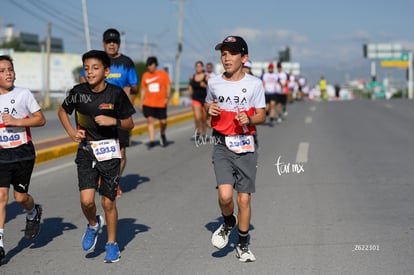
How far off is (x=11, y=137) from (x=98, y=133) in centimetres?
85

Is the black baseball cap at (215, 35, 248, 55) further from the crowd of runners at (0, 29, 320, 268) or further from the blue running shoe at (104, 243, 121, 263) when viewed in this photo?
the blue running shoe at (104, 243, 121, 263)

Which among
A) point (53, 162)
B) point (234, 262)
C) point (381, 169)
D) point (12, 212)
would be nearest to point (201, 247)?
point (234, 262)

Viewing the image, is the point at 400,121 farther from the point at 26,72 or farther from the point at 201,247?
the point at 26,72

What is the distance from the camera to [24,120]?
5.57m

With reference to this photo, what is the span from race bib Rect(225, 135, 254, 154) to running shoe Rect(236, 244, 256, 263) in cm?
75

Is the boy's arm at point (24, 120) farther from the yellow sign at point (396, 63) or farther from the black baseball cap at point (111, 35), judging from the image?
the yellow sign at point (396, 63)

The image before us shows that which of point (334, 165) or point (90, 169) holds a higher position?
point (90, 169)

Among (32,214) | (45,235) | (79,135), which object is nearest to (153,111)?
(45,235)

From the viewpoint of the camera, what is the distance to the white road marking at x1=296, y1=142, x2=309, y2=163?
38.2 feet

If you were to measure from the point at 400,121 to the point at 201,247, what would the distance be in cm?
1694

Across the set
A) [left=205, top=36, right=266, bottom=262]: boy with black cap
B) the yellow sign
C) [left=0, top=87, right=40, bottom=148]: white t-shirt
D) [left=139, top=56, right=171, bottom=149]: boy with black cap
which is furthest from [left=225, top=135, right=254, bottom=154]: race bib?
the yellow sign

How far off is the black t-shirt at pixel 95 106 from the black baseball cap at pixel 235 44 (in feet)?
2.94

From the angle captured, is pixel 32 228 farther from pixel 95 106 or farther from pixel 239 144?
pixel 239 144

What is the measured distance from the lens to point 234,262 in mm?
5250
